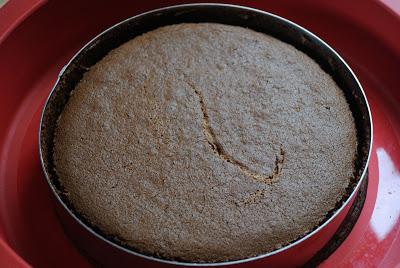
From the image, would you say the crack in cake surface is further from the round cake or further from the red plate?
the red plate

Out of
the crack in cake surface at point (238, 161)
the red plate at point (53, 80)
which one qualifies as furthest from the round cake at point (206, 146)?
the red plate at point (53, 80)

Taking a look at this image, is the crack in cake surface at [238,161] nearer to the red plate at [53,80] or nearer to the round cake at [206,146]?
the round cake at [206,146]

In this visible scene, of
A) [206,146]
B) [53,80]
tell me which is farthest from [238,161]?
[53,80]

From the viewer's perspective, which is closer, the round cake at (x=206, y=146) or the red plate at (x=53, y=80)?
the round cake at (x=206, y=146)

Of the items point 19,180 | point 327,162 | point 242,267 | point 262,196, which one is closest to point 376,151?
point 327,162

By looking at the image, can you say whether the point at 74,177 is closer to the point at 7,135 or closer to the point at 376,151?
the point at 7,135

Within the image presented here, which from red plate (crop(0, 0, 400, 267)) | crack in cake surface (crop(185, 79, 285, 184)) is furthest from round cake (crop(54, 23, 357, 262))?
red plate (crop(0, 0, 400, 267))
